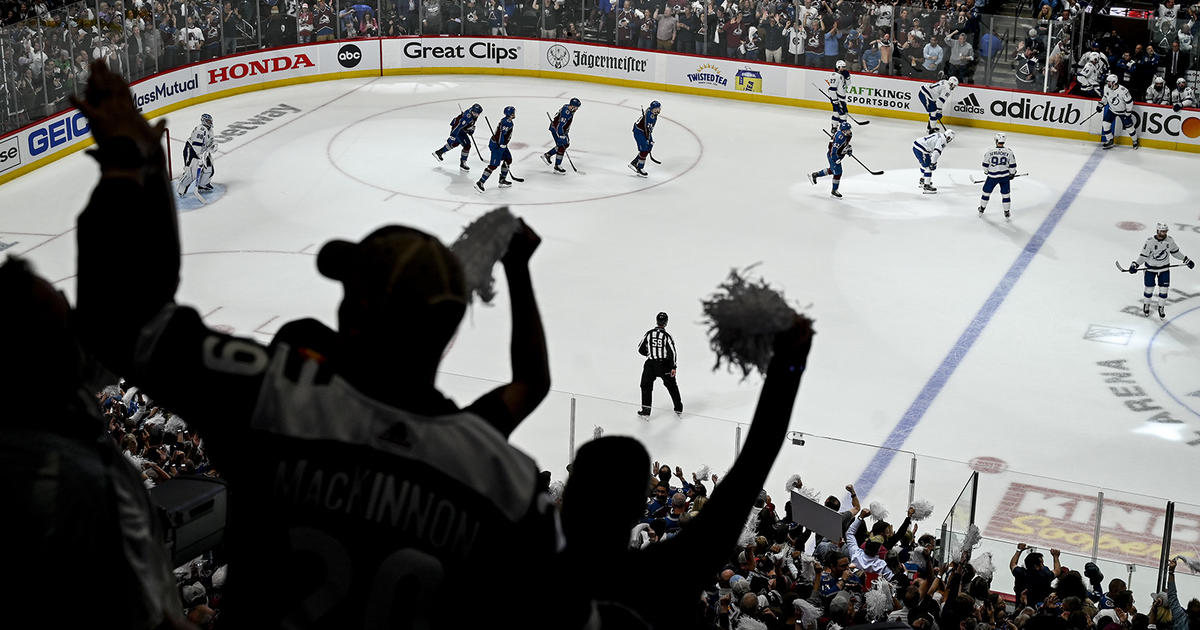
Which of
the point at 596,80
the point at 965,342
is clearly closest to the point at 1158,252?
the point at 965,342

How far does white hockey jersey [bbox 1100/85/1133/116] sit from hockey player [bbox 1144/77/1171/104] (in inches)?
21.8

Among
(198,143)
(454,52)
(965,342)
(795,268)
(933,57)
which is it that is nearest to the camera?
(965,342)

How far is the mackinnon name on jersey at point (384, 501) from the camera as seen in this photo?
204cm

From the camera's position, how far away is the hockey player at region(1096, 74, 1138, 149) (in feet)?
81.8

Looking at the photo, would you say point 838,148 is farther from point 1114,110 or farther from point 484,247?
point 484,247

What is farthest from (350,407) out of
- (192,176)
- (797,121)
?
(797,121)

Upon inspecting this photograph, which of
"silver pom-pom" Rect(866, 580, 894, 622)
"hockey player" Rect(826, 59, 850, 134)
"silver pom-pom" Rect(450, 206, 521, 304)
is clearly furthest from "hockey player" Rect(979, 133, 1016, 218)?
"silver pom-pom" Rect(450, 206, 521, 304)

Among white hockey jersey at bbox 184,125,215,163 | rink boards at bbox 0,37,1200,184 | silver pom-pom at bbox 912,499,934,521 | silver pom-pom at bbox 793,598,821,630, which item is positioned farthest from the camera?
rink boards at bbox 0,37,1200,184

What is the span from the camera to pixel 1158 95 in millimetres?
25375

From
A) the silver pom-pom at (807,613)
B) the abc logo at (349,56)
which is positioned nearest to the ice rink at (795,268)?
the abc logo at (349,56)

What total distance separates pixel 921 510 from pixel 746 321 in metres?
9.29

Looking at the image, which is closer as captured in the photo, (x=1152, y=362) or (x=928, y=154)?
(x=1152, y=362)

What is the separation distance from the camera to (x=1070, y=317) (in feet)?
60.4

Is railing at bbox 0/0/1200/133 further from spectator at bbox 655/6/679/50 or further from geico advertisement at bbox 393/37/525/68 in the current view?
geico advertisement at bbox 393/37/525/68
